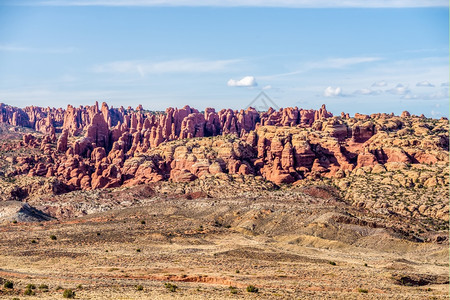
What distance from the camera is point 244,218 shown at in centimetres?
13375

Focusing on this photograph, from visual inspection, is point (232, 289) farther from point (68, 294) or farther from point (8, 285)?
point (8, 285)

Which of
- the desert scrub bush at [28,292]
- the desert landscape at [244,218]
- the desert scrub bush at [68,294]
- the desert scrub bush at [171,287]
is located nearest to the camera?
the desert scrub bush at [68,294]

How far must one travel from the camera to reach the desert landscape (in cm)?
6931

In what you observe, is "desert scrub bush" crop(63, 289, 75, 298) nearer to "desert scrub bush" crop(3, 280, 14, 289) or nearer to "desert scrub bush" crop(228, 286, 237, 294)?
"desert scrub bush" crop(3, 280, 14, 289)

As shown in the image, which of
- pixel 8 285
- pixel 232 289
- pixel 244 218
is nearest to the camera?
pixel 8 285

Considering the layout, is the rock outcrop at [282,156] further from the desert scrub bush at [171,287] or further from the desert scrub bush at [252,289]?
the desert scrub bush at [171,287]

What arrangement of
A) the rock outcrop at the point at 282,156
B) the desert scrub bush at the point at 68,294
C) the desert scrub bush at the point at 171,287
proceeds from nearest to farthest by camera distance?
the desert scrub bush at the point at 68,294 < the desert scrub bush at the point at 171,287 < the rock outcrop at the point at 282,156

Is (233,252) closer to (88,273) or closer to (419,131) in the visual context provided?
(88,273)

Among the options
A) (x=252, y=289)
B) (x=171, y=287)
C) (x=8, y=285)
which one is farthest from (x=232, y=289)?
(x=8, y=285)

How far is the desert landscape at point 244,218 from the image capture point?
227 ft

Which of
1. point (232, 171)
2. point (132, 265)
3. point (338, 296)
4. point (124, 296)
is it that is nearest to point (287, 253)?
point (132, 265)

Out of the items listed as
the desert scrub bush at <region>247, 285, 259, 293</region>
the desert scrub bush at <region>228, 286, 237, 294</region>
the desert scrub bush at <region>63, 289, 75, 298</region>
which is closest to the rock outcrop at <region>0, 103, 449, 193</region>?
the desert scrub bush at <region>228, 286, 237, 294</region>

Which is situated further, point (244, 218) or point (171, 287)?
point (244, 218)

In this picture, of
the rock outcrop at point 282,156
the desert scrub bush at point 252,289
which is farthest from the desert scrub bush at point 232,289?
the rock outcrop at point 282,156
